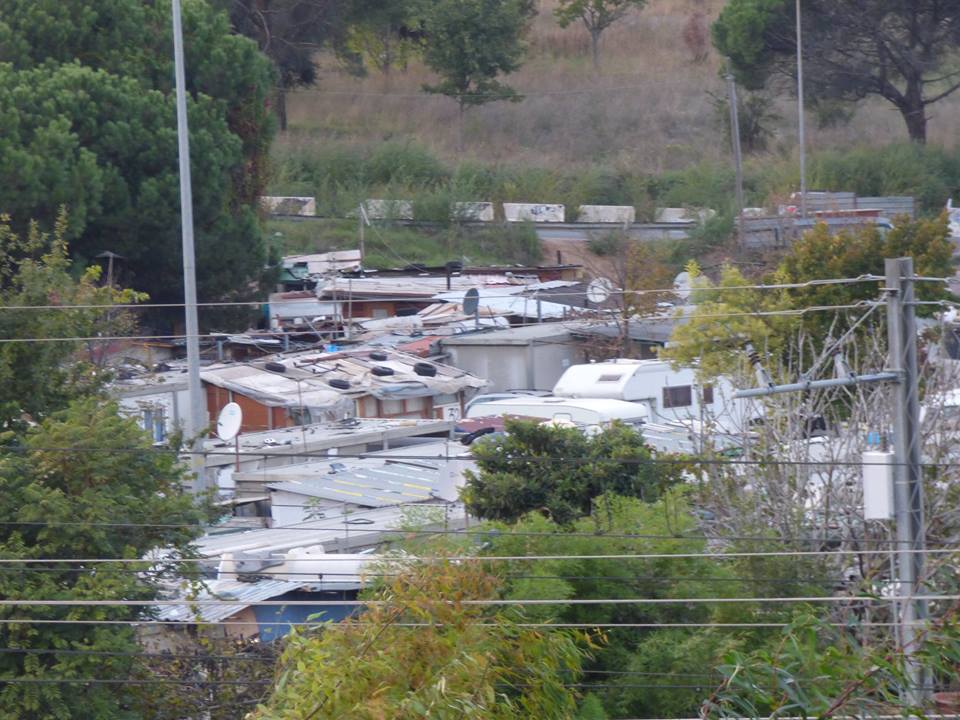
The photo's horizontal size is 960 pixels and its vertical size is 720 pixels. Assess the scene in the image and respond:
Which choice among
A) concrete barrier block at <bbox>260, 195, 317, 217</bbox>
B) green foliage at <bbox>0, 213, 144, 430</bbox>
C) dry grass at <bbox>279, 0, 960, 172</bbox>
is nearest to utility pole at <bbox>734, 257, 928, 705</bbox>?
green foliage at <bbox>0, 213, 144, 430</bbox>

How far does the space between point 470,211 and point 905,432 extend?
1307 inches

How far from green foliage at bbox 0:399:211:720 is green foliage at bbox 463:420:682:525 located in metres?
3.26

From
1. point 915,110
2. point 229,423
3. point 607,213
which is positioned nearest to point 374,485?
point 229,423

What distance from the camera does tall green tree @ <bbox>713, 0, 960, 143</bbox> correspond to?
4159 cm

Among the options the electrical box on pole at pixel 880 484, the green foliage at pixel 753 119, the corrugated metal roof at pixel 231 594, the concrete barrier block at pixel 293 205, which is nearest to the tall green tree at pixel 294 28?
the concrete barrier block at pixel 293 205

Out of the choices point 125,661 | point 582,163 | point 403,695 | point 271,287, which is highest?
point 582,163

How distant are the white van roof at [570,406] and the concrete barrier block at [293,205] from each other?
23.8m

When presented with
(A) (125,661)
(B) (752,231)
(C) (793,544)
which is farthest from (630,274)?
(A) (125,661)

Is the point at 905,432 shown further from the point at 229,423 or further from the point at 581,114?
the point at 581,114

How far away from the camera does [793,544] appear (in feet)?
38.9

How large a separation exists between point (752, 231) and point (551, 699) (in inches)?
1019

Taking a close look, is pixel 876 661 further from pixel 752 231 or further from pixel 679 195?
pixel 679 195

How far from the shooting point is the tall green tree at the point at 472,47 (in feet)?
157

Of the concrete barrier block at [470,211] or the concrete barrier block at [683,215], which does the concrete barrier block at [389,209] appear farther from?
the concrete barrier block at [683,215]
